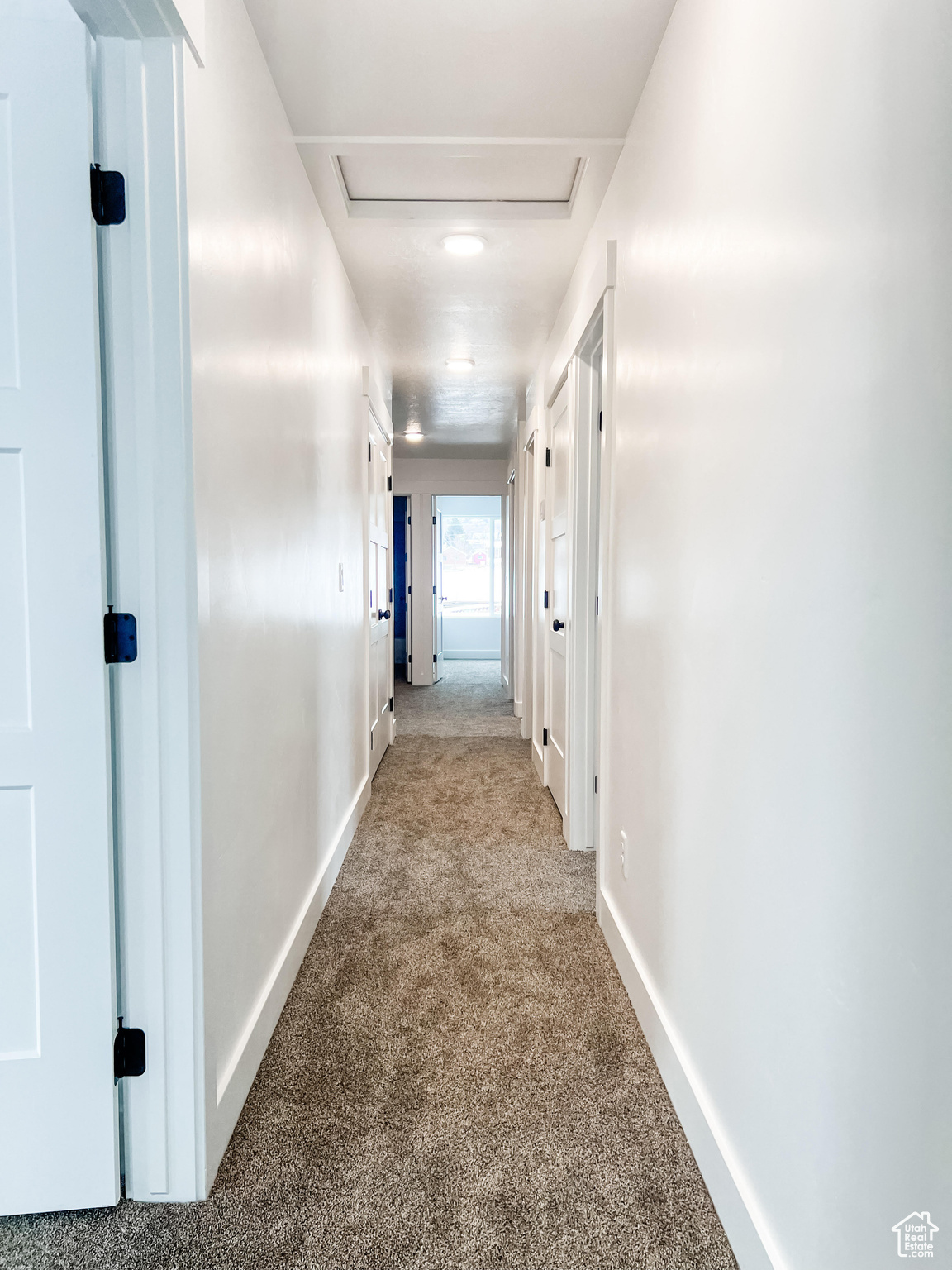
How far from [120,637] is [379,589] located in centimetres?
324

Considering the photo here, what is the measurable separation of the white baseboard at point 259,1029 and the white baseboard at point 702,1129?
0.90 m

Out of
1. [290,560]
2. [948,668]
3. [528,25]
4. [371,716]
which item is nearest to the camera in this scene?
[948,668]

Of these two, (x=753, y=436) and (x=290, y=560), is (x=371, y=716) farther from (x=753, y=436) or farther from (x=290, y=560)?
(x=753, y=436)

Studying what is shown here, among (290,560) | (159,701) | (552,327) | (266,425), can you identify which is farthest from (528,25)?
(552,327)

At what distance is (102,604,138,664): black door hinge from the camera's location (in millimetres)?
1308

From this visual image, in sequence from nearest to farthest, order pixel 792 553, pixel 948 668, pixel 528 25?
1. pixel 948 668
2. pixel 792 553
3. pixel 528 25

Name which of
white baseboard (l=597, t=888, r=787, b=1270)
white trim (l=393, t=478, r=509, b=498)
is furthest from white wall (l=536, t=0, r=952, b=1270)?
white trim (l=393, t=478, r=509, b=498)

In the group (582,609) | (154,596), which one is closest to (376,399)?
(582,609)

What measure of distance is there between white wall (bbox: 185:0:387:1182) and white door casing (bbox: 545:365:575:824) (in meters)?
1.13

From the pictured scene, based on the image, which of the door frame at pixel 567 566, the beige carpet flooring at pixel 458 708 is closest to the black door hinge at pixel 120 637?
the door frame at pixel 567 566

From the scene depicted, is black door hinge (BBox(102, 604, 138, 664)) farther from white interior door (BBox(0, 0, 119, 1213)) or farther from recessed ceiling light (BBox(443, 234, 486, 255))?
recessed ceiling light (BBox(443, 234, 486, 255))

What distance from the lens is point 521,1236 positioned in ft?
4.25

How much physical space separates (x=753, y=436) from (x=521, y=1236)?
138 centimetres

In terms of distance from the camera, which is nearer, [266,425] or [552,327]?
[266,425]
